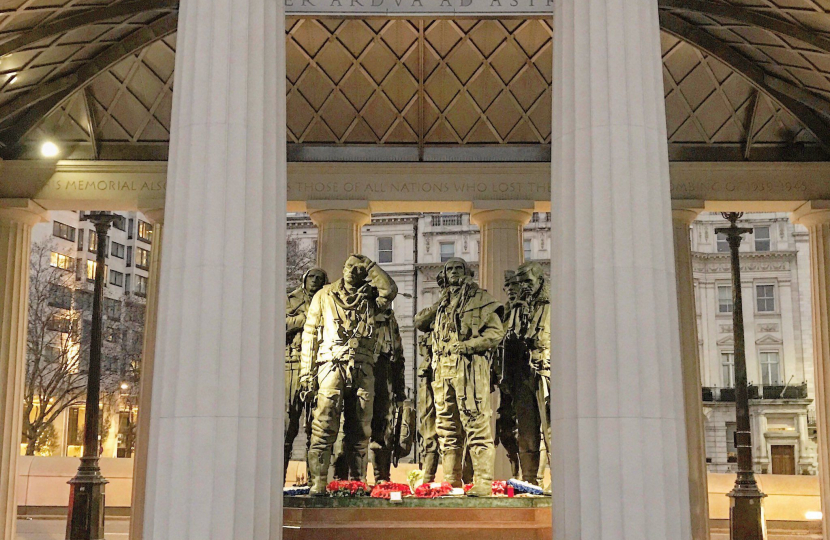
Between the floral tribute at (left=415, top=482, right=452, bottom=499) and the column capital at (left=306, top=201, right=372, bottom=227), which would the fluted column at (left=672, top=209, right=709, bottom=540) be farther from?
the floral tribute at (left=415, top=482, right=452, bottom=499)

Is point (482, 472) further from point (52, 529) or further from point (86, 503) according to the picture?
point (52, 529)

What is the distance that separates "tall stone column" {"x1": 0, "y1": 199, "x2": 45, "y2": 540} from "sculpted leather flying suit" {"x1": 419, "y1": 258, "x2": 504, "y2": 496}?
15636 millimetres

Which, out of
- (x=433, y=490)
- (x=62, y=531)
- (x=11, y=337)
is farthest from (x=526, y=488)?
(x=62, y=531)

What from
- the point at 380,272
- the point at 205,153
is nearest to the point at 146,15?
the point at 380,272

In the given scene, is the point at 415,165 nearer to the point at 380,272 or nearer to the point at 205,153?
the point at 380,272

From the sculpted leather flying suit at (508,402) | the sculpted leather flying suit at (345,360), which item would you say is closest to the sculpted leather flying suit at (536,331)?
the sculpted leather flying suit at (508,402)

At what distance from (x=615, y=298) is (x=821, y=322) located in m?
20.9

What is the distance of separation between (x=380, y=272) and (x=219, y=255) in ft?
24.2

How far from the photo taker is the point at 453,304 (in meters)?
17.9

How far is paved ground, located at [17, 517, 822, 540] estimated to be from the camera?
3219 centimetres

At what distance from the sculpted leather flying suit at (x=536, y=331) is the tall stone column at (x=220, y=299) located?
7533 millimetres

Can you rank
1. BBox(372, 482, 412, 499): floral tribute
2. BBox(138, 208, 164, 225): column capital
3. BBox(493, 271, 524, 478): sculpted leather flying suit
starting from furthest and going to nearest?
BBox(138, 208, 164, 225): column capital
BBox(493, 271, 524, 478): sculpted leather flying suit
BBox(372, 482, 412, 499): floral tribute

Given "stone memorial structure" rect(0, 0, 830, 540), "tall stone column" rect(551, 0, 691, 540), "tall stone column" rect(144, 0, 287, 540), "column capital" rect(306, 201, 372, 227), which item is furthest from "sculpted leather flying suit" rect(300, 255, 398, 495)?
"column capital" rect(306, 201, 372, 227)

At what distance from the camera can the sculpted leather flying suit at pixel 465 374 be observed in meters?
17.3
